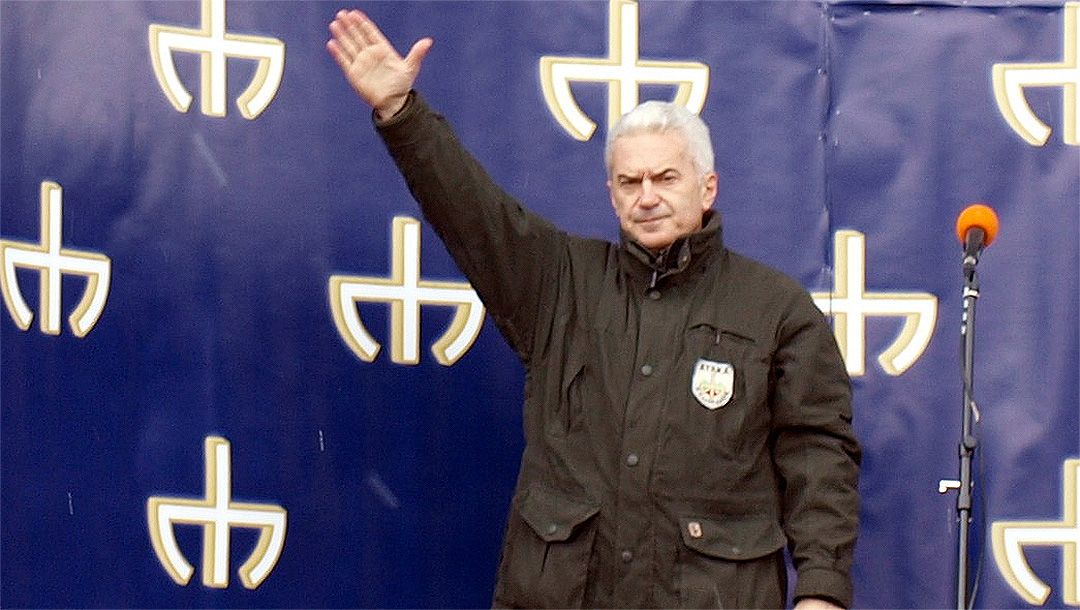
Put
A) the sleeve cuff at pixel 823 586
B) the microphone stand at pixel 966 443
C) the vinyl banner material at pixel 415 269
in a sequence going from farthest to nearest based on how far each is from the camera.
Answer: the vinyl banner material at pixel 415 269 < the microphone stand at pixel 966 443 < the sleeve cuff at pixel 823 586

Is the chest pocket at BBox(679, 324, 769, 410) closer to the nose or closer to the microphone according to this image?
the nose

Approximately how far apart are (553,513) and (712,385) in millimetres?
367

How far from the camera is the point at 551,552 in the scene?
109 inches

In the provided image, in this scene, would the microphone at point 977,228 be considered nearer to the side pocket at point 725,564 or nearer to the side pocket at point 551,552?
the side pocket at point 725,564

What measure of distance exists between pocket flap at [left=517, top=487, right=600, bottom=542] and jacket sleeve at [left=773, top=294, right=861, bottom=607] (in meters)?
0.37

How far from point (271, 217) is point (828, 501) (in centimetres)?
158

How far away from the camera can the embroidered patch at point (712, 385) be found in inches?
110

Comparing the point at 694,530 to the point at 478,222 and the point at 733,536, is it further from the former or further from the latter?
the point at 478,222

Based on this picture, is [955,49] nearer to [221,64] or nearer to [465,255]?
[465,255]

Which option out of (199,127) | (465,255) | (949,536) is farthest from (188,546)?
(949,536)

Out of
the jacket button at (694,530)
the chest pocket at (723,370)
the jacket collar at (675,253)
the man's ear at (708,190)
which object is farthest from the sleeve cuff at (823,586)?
the man's ear at (708,190)

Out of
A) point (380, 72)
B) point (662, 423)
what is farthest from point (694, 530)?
point (380, 72)

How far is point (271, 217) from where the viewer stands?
12.1 ft

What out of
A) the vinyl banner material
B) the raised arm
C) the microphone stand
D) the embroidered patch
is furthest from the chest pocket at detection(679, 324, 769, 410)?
the vinyl banner material
